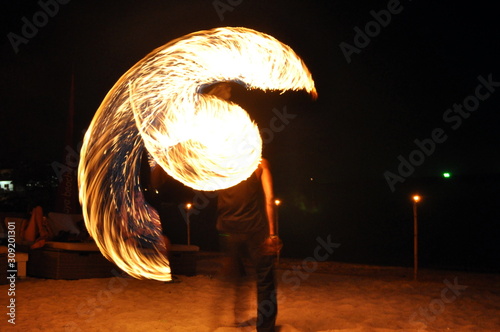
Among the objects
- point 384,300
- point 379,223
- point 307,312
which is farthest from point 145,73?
point 379,223

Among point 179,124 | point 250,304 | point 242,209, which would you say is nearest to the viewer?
point 242,209

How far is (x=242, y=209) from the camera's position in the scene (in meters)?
4.07

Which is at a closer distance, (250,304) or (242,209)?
(242,209)

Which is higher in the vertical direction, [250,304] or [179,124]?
[179,124]

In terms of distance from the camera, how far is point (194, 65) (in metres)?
5.90

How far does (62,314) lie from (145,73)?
9.63ft

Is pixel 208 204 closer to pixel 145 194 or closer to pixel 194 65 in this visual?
pixel 145 194

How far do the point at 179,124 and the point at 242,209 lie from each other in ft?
7.30

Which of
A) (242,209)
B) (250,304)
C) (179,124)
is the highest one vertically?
(179,124)

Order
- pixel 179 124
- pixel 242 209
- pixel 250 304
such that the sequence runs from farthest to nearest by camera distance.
→ pixel 179 124 → pixel 250 304 → pixel 242 209

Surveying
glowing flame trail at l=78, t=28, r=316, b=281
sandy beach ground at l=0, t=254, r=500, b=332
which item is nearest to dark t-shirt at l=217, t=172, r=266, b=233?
glowing flame trail at l=78, t=28, r=316, b=281

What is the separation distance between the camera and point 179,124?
5984 mm

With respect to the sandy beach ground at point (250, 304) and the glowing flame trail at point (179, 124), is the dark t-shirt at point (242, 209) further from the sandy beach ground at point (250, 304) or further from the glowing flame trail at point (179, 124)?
the sandy beach ground at point (250, 304)

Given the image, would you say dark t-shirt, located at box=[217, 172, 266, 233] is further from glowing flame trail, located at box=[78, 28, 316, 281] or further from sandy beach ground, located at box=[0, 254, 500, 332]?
sandy beach ground, located at box=[0, 254, 500, 332]
